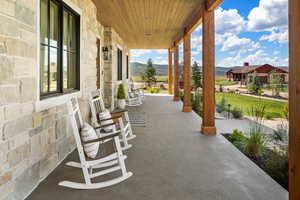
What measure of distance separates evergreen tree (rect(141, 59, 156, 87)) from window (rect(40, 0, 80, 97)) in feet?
45.0

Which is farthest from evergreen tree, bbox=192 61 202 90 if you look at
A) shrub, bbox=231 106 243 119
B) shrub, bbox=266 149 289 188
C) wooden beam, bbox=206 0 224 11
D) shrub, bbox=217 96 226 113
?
shrub, bbox=266 149 289 188

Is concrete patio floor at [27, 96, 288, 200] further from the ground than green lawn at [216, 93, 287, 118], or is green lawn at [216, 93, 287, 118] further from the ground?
green lawn at [216, 93, 287, 118]

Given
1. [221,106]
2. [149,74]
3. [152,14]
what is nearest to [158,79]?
[149,74]

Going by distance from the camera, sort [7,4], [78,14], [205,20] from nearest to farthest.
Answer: [7,4], [78,14], [205,20]

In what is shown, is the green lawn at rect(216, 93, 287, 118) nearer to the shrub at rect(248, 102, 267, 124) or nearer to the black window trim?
the shrub at rect(248, 102, 267, 124)

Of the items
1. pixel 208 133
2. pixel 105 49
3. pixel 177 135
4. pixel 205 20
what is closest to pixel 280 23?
pixel 205 20

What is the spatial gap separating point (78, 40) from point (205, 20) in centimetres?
234

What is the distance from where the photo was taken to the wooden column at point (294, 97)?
1.65 meters

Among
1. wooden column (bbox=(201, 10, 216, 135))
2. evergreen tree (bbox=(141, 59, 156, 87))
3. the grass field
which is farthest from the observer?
the grass field

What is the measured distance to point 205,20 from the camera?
15.1ft

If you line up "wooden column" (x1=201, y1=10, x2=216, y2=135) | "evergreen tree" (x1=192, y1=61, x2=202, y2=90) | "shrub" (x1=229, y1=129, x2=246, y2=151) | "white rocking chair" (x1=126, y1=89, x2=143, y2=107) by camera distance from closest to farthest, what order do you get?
1. "shrub" (x1=229, y1=129, x2=246, y2=151)
2. "wooden column" (x1=201, y1=10, x2=216, y2=135)
3. "white rocking chair" (x1=126, y1=89, x2=143, y2=107)
4. "evergreen tree" (x1=192, y1=61, x2=202, y2=90)

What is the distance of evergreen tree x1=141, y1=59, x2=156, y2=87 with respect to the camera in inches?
693

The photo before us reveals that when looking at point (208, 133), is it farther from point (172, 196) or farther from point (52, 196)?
point (52, 196)

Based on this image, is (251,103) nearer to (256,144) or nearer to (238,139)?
(238,139)
